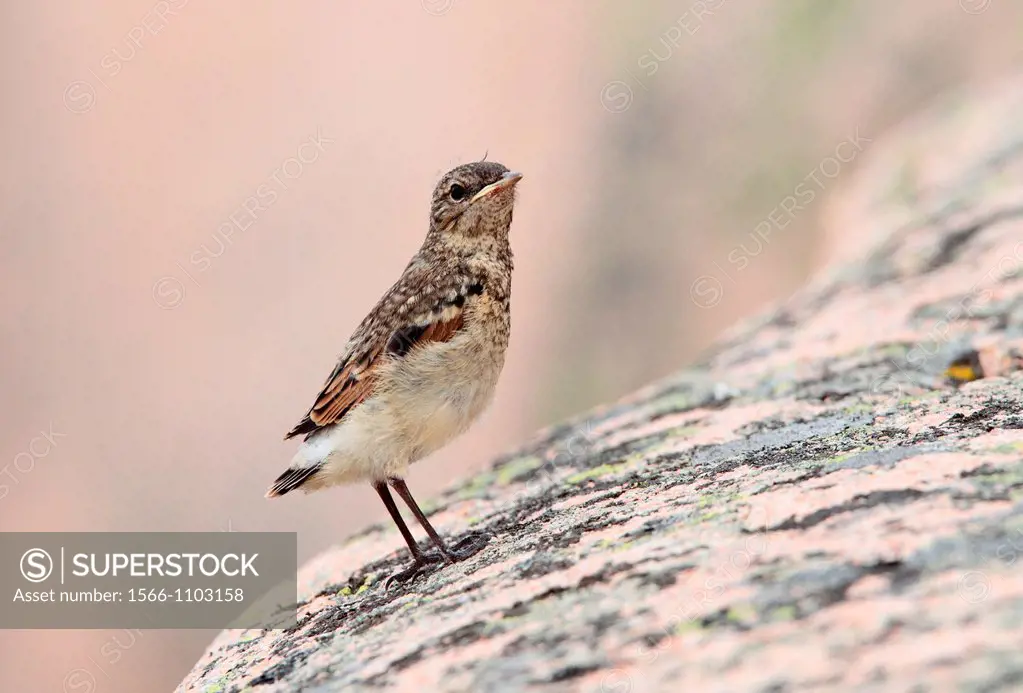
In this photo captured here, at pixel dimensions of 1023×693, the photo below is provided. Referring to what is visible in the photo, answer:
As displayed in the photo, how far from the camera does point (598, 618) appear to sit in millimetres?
2486

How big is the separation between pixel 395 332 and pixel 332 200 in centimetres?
848

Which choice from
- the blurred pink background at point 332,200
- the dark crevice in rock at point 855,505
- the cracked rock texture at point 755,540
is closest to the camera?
the cracked rock texture at point 755,540

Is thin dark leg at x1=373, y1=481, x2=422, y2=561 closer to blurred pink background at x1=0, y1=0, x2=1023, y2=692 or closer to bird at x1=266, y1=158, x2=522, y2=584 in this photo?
bird at x1=266, y1=158, x2=522, y2=584

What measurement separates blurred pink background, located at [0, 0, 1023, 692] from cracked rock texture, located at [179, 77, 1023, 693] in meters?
4.30

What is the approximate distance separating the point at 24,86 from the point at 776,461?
13583 millimetres

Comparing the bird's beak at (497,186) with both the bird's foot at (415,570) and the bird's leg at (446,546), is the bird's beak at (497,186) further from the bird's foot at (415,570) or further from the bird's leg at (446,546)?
the bird's foot at (415,570)

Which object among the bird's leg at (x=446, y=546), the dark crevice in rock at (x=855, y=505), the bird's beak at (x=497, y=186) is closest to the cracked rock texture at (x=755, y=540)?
the dark crevice in rock at (x=855, y=505)

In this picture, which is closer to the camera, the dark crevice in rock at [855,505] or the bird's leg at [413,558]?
the dark crevice in rock at [855,505]

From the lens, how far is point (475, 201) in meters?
4.73

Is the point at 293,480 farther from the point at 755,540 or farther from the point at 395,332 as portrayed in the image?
the point at 755,540

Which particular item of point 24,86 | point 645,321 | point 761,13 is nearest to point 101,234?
point 24,86

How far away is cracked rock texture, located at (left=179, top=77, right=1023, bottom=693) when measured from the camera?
2.18m

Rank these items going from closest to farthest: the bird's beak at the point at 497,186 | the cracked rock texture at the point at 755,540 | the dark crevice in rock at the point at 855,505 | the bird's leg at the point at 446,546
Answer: the cracked rock texture at the point at 755,540 → the dark crevice in rock at the point at 855,505 → the bird's leg at the point at 446,546 → the bird's beak at the point at 497,186

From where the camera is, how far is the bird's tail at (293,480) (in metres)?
4.31
